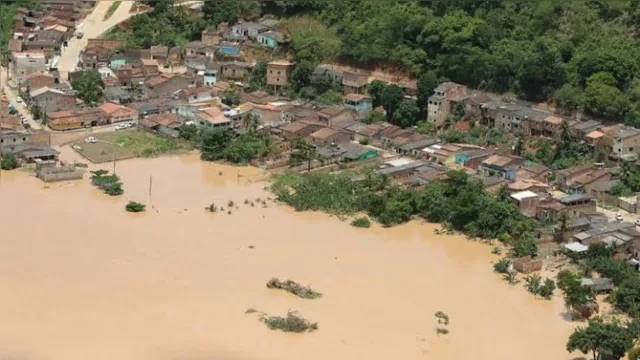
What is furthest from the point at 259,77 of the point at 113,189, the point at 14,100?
the point at 113,189

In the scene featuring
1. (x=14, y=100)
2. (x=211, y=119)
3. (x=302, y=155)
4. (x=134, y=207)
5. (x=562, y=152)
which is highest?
(x=562, y=152)

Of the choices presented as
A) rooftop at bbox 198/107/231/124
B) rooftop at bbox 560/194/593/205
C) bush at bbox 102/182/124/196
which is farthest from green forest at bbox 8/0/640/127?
bush at bbox 102/182/124/196

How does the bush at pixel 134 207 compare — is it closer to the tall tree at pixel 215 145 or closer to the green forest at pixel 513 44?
the tall tree at pixel 215 145

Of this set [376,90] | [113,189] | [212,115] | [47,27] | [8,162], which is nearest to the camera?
[113,189]

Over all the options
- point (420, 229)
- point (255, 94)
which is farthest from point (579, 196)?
point (255, 94)

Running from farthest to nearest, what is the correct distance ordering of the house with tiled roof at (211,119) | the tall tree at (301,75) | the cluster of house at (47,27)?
1. the cluster of house at (47,27)
2. the tall tree at (301,75)
3. the house with tiled roof at (211,119)

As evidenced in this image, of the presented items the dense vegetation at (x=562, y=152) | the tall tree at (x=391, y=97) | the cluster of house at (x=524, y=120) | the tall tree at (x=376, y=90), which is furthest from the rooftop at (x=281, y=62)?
the dense vegetation at (x=562, y=152)

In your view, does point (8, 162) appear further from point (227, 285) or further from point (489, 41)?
point (489, 41)
